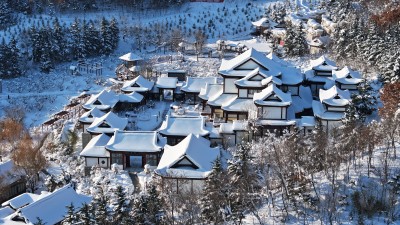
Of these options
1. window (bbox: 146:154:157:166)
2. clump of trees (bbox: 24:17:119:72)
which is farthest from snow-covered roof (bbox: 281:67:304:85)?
clump of trees (bbox: 24:17:119:72)

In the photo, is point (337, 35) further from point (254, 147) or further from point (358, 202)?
point (358, 202)

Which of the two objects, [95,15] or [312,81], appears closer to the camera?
[312,81]

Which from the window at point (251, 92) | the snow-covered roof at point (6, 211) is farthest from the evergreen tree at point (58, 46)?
the snow-covered roof at point (6, 211)

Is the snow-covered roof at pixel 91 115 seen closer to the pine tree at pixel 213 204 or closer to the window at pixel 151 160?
Answer: the window at pixel 151 160

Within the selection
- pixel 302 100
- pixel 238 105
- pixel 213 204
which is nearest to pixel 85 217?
pixel 213 204

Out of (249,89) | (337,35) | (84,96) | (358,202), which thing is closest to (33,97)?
(84,96)

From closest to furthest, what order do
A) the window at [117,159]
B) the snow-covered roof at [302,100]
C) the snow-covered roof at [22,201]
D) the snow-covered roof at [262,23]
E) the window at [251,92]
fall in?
the snow-covered roof at [22,201] → the window at [117,159] → the snow-covered roof at [302,100] → the window at [251,92] → the snow-covered roof at [262,23]
